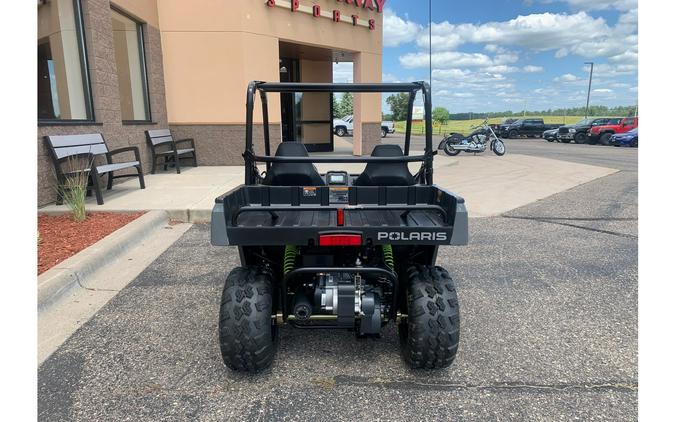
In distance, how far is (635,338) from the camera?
2.85m

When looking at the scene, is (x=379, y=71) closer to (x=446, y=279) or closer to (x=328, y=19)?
(x=328, y=19)

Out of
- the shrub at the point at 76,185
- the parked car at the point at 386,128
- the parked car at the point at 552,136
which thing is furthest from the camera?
the parked car at the point at 386,128

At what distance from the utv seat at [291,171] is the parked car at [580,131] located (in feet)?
89.1

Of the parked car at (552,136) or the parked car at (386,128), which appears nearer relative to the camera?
the parked car at (552,136)

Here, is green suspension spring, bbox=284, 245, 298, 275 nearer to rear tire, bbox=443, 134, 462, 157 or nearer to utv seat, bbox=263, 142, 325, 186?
utv seat, bbox=263, 142, 325, 186

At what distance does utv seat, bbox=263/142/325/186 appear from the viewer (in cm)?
296

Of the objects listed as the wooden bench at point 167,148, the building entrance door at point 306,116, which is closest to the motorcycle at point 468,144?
the building entrance door at point 306,116

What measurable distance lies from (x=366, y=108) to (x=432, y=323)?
11861 mm

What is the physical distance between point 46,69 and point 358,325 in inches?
278

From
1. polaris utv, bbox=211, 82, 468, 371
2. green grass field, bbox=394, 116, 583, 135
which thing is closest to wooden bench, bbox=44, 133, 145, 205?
polaris utv, bbox=211, 82, 468, 371

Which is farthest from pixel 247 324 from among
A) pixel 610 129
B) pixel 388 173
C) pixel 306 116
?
pixel 610 129

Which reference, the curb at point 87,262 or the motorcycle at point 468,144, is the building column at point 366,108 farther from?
the curb at point 87,262

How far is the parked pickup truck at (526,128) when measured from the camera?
105 ft

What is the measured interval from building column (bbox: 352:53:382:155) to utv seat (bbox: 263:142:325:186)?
413 inches
